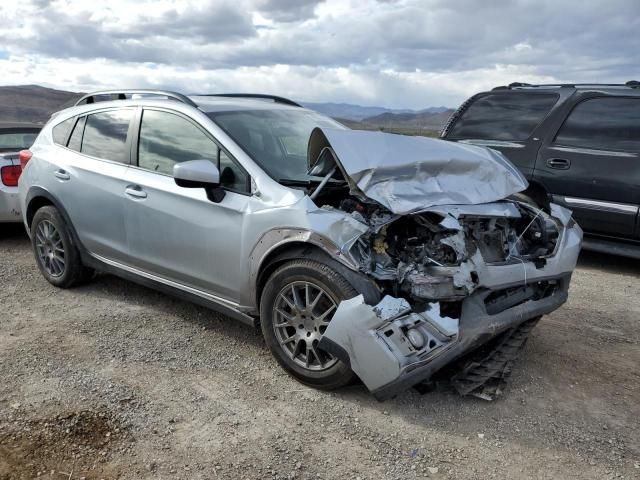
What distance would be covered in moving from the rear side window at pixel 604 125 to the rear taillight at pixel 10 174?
6.15 m

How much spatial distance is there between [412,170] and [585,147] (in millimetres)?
3568

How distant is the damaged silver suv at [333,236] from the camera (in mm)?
3021

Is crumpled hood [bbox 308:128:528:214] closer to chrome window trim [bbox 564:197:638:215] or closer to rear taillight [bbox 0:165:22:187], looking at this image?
chrome window trim [bbox 564:197:638:215]

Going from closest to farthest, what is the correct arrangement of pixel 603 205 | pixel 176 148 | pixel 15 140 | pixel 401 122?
1. pixel 176 148
2. pixel 603 205
3. pixel 15 140
4. pixel 401 122

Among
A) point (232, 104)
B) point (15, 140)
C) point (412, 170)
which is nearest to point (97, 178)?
point (232, 104)

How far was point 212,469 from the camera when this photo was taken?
2.70m

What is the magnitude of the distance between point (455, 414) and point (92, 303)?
319 cm

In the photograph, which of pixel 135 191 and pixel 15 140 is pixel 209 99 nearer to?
pixel 135 191

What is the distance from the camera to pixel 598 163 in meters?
6.03

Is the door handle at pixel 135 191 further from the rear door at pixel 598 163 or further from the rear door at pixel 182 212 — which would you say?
the rear door at pixel 598 163

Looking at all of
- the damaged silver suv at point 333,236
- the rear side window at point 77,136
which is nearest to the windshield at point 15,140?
the rear side window at point 77,136

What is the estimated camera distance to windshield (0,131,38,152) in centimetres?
700

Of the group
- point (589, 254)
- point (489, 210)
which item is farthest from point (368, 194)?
point (589, 254)

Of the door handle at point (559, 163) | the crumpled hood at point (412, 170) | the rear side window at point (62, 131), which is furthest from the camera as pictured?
the door handle at point (559, 163)
